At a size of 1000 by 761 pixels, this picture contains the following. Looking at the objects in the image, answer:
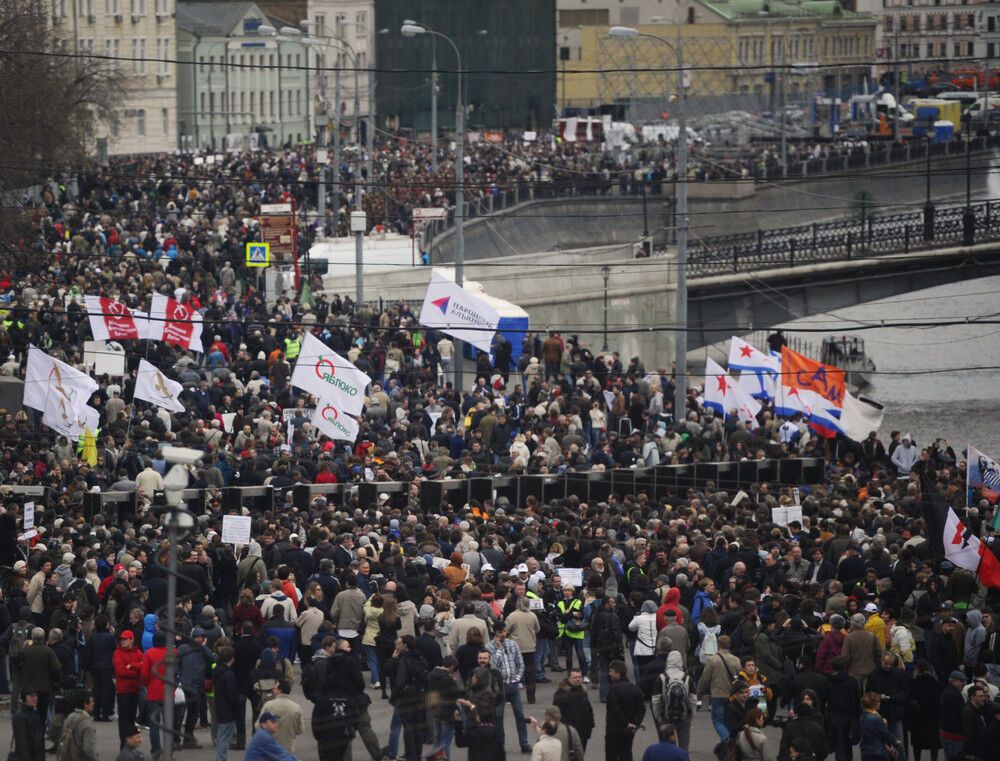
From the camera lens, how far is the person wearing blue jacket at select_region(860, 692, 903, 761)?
17312 mm

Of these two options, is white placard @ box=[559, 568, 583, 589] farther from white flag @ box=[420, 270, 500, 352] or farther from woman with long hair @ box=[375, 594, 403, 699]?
white flag @ box=[420, 270, 500, 352]

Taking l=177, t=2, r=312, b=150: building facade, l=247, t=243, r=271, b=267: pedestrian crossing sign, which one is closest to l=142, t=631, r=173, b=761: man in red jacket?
l=247, t=243, r=271, b=267: pedestrian crossing sign

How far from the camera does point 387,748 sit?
1864 centimetres

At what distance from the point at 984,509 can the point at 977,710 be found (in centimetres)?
839

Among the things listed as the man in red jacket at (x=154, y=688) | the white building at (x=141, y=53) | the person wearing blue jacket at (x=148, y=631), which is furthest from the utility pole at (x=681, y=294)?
the white building at (x=141, y=53)

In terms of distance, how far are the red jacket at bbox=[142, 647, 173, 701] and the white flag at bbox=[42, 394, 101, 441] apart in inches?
379

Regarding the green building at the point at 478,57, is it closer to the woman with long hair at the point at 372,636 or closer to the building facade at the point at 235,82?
the building facade at the point at 235,82

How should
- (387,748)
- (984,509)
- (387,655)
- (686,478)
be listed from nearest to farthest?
(387,748) → (387,655) → (984,509) → (686,478)

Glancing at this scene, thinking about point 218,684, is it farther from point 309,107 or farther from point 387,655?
point 309,107

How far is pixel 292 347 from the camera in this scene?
35.6m

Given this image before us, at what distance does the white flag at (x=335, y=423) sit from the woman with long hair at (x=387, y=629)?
8266mm

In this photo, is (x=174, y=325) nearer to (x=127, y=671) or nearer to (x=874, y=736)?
(x=127, y=671)

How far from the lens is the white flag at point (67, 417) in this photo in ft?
91.0

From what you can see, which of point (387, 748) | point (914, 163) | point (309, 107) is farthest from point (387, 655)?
point (309, 107)
